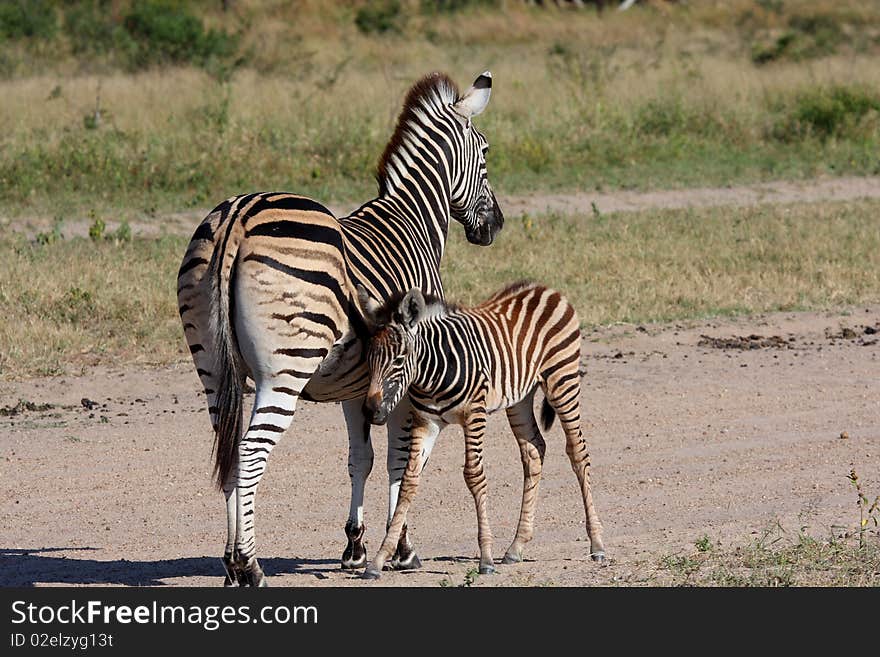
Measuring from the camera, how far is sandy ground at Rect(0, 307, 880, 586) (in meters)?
6.08

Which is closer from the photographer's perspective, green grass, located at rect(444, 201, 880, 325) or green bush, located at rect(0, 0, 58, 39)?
green grass, located at rect(444, 201, 880, 325)

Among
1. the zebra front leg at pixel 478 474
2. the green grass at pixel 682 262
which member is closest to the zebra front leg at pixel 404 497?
the zebra front leg at pixel 478 474

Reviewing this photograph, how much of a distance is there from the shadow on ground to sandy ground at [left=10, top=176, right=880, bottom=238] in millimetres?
7638

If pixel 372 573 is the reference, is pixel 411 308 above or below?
above

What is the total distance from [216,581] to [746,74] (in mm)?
16758

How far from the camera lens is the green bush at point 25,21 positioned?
23.8m

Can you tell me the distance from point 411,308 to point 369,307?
17 centimetres

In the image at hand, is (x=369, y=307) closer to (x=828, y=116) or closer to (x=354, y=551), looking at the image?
(x=354, y=551)

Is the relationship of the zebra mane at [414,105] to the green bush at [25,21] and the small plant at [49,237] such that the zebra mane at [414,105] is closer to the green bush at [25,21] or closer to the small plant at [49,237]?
the small plant at [49,237]

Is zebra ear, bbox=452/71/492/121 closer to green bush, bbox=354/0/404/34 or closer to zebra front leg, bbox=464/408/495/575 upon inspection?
zebra front leg, bbox=464/408/495/575

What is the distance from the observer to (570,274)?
11422 millimetres

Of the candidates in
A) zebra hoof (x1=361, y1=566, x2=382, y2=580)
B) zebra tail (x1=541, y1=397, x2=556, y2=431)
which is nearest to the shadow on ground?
zebra hoof (x1=361, y1=566, x2=382, y2=580)

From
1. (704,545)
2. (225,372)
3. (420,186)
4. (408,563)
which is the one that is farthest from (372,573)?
(420,186)

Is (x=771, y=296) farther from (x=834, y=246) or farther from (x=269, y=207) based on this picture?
(x=269, y=207)
